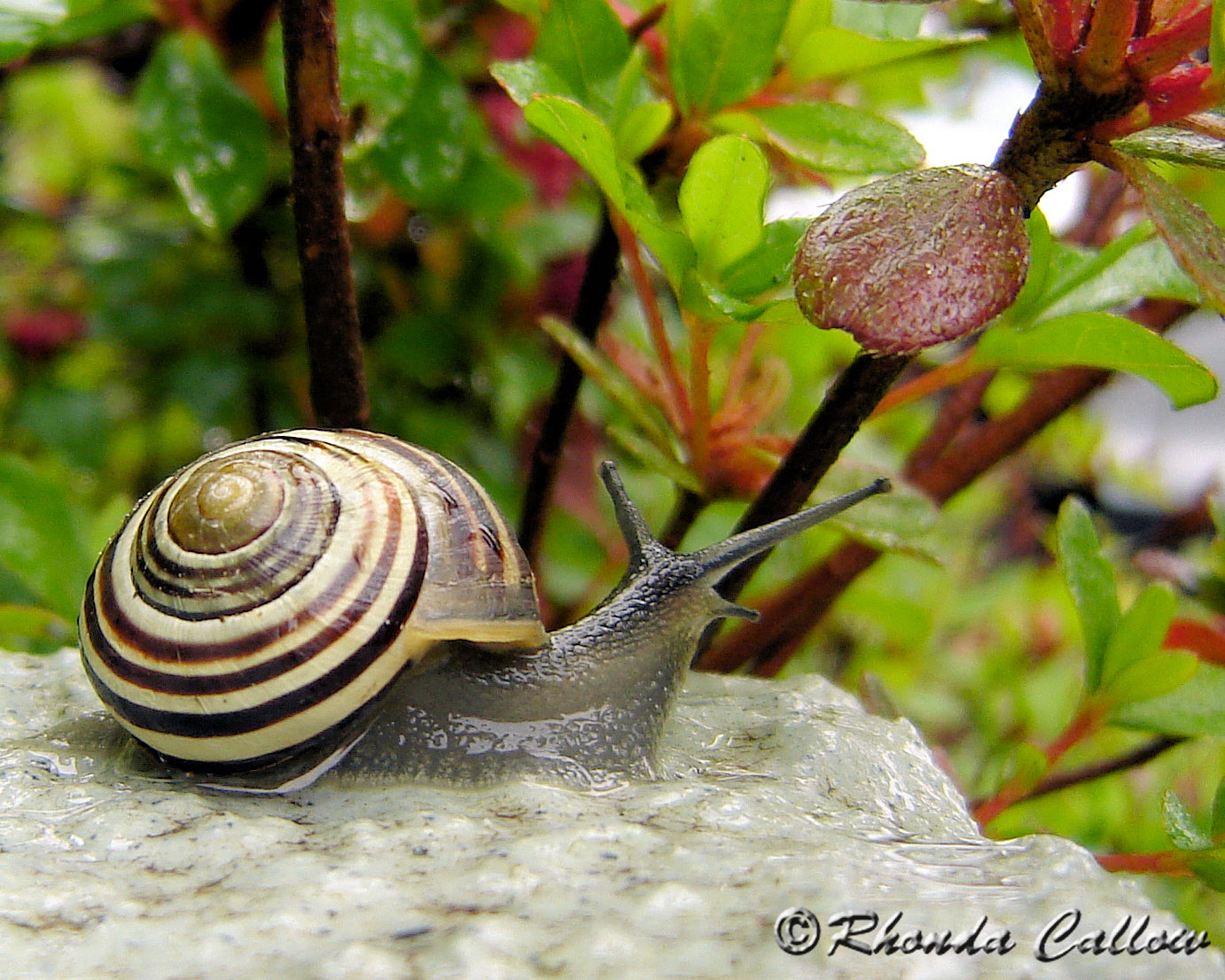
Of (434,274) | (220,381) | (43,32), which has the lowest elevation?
(220,381)

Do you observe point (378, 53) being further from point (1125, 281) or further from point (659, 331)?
point (1125, 281)

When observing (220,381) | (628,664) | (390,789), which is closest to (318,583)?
(390,789)

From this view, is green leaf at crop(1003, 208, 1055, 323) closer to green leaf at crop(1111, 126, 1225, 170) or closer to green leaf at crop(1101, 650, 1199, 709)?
green leaf at crop(1111, 126, 1225, 170)

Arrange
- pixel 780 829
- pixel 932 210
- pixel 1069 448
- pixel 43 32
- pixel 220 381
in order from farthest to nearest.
Answer: pixel 1069 448 → pixel 220 381 → pixel 43 32 → pixel 780 829 → pixel 932 210

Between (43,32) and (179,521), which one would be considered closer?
(179,521)

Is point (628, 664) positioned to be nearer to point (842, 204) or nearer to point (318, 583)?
point (318, 583)

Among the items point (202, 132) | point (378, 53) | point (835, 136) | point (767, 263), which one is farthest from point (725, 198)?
point (202, 132)

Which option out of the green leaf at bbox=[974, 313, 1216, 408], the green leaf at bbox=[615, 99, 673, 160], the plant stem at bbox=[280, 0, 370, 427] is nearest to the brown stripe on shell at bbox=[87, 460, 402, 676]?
the plant stem at bbox=[280, 0, 370, 427]
